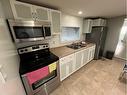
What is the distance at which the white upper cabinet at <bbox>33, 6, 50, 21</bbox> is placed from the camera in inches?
56.3

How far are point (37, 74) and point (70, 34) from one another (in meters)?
2.14

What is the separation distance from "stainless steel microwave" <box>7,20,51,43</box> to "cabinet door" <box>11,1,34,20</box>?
150 millimetres

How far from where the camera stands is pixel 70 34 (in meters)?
2.98

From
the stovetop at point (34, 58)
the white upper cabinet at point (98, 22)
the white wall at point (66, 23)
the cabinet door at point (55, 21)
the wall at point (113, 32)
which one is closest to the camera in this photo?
the stovetop at point (34, 58)

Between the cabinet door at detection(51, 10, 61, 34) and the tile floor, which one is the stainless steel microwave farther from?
the tile floor

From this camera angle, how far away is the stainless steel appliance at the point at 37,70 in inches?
48.2

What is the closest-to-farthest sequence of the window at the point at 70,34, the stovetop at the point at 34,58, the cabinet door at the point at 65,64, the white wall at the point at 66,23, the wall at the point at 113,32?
the stovetop at the point at 34,58 → the cabinet door at the point at 65,64 → the white wall at the point at 66,23 → the window at the point at 70,34 → the wall at the point at 113,32

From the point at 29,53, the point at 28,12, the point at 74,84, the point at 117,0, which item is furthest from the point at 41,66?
the point at 117,0

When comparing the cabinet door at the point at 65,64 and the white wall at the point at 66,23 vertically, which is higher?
the white wall at the point at 66,23

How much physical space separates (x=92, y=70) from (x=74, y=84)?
3.40ft

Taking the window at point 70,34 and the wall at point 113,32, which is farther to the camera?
the wall at point 113,32

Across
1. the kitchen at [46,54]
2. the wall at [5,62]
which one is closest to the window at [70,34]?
the kitchen at [46,54]

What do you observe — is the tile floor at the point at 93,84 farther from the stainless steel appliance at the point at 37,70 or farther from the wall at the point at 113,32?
the wall at the point at 113,32

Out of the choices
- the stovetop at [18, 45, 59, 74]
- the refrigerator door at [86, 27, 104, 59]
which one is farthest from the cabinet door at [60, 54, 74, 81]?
the refrigerator door at [86, 27, 104, 59]
